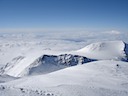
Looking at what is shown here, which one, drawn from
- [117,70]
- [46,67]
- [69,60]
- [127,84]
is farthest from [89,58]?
[127,84]

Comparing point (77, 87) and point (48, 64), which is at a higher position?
point (77, 87)

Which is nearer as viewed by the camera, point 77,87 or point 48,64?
point 77,87

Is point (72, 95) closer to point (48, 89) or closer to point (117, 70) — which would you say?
point (48, 89)

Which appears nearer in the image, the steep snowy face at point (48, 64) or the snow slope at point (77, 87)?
the snow slope at point (77, 87)

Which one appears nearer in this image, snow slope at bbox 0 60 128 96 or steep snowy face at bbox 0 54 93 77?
snow slope at bbox 0 60 128 96

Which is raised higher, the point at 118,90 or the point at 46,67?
the point at 118,90

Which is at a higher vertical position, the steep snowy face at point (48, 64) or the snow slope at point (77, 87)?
the snow slope at point (77, 87)

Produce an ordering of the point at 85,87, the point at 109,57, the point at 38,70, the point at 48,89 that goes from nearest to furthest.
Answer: the point at 48,89
the point at 85,87
the point at 38,70
the point at 109,57

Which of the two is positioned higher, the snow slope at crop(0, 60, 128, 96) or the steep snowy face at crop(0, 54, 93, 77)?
the snow slope at crop(0, 60, 128, 96)

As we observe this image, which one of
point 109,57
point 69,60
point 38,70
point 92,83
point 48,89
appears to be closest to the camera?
point 48,89

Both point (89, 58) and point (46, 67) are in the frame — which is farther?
point (89, 58)
